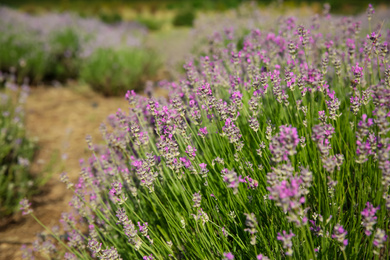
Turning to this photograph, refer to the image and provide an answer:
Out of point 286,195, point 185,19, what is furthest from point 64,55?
point 185,19

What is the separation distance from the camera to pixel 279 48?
257cm

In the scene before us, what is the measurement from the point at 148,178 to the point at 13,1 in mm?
30888

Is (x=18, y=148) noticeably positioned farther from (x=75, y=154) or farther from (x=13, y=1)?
(x=13, y=1)

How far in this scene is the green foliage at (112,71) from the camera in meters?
6.52

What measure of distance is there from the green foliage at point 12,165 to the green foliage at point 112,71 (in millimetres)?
2378

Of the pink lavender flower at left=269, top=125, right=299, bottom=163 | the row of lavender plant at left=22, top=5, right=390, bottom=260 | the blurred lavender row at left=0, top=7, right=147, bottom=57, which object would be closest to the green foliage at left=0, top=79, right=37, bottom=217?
the row of lavender plant at left=22, top=5, right=390, bottom=260

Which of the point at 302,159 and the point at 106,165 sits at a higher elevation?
the point at 302,159

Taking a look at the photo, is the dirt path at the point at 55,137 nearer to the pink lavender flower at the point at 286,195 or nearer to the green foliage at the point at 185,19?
the pink lavender flower at the point at 286,195

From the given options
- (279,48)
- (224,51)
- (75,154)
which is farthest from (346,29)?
(75,154)

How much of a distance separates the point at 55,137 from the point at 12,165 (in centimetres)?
135

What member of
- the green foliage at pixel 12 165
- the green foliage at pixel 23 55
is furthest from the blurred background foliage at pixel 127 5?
the green foliage at pixel 12 165

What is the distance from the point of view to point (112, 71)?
22.0ft

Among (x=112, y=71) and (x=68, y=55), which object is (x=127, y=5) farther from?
(x=112, y=71)

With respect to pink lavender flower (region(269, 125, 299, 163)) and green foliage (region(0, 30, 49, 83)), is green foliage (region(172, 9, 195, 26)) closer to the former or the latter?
green foliage (region(0, 30, 49, 83))
